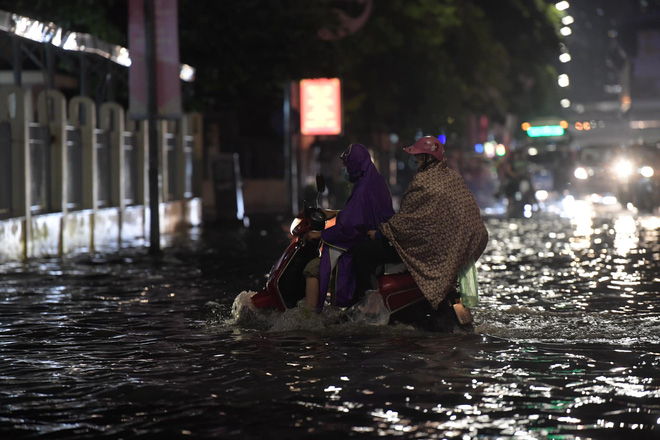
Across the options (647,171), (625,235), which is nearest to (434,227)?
(625,235)

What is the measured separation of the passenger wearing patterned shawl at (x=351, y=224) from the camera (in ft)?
34.7

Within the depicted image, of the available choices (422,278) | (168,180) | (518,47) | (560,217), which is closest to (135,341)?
(422,278)

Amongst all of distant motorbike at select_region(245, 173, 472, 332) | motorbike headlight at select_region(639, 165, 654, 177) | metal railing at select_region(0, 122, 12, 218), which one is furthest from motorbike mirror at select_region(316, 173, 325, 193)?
motorbike headlight at select_region(639, 165, 654, 177)

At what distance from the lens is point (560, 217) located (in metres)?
33.5

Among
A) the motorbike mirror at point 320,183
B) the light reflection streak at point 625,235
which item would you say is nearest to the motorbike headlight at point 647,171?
the light reflection streak at point 625,235

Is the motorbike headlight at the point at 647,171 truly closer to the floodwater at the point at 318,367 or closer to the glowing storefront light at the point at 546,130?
the floodwater at the point at 318,367

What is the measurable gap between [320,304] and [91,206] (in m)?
14.0

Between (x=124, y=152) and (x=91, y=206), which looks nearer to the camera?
(x=91, y=206)

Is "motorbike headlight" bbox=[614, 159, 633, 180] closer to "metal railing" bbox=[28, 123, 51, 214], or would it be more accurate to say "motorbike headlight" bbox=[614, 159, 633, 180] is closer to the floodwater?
"metal railing" bbox=[28, 123, 51, 214]

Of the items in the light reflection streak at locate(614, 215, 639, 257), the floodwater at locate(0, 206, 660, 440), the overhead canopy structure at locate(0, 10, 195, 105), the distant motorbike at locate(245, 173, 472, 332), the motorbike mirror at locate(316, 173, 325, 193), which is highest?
the overhead canopy structure at locate(0, 10, 195, 105)

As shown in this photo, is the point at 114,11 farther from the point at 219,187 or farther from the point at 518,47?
the point at 518,47

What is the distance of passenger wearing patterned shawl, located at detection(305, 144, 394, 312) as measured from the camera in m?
10.6

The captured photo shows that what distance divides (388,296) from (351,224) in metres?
0.60

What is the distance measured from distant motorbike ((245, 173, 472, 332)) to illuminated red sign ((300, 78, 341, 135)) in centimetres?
2948
